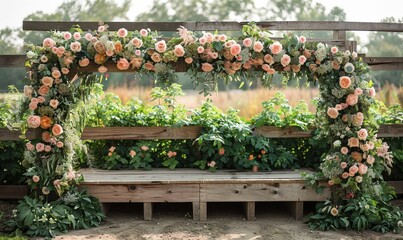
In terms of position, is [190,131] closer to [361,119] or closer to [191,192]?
[191,192]

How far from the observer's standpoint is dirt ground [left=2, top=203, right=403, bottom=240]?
4430 mm

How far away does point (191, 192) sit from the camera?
4.96 metres

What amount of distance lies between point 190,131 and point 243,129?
0.62 metres

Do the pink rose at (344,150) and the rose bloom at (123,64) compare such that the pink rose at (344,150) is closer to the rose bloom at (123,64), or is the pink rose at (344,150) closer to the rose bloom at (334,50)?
the rose bloom at (334,50)

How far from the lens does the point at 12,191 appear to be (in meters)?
5.50

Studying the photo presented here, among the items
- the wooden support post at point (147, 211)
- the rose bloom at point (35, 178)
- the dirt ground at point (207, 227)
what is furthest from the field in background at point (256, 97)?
the rose bloom at point (35, 178)

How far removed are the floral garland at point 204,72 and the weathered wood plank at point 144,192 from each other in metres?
0.27

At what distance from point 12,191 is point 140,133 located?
1.58m

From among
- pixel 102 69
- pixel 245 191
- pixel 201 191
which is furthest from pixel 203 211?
pixel 102 69

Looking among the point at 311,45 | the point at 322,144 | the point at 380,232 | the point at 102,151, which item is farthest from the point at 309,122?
the point at 102,151

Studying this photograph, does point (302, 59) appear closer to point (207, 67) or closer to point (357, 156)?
point (207, 67)

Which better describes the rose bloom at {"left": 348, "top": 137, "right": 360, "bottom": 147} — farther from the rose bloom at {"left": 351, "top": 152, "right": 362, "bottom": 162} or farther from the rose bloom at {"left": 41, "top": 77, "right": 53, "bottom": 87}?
the rose bloom at {"left": 41, "top": 77, "right": 53, "bottom": 87}

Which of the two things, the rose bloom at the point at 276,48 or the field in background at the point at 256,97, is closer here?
the rose bloom at the point at 276,48

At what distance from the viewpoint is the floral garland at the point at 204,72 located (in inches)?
182
